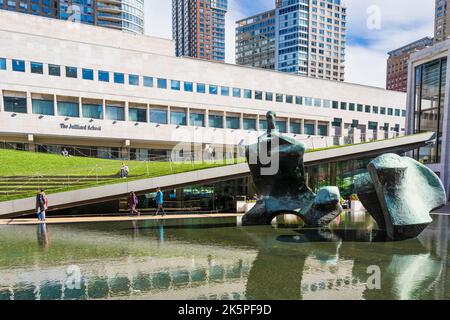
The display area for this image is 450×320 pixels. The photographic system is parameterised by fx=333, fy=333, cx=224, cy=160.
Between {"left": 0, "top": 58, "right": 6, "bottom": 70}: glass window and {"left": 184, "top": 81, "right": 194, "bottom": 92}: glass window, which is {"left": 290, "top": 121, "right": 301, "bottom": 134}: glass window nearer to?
{"left": 184, "top": 81, "right": 194, "bottom": 92}: glass window

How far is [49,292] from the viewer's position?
693 centimetres

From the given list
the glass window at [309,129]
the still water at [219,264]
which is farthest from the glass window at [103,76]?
the glass window at [309,129]

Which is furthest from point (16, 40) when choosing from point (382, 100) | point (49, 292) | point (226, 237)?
point (382, 100)

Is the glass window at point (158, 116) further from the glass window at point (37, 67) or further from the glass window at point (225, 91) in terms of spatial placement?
the glass window at point (37, 67)

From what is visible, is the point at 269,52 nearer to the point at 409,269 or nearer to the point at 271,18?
the point at 271,18

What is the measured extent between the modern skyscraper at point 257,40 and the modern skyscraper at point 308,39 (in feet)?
6.97

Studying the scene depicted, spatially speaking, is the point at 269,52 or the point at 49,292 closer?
the point at 49,292

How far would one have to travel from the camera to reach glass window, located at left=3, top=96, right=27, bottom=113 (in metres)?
36.3

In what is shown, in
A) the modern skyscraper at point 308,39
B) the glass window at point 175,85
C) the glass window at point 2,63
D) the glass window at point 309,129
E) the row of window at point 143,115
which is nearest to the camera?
the glass window at point 2,63

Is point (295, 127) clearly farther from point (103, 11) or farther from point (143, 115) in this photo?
point (103, 11)

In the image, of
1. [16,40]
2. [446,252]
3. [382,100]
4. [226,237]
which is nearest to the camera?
[446,252]

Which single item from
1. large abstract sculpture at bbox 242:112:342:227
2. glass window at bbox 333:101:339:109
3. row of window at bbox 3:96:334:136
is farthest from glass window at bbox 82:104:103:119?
glass window at bbox 333:101:339:109

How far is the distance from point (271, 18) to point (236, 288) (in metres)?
137

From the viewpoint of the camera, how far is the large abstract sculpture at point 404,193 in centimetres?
1179
